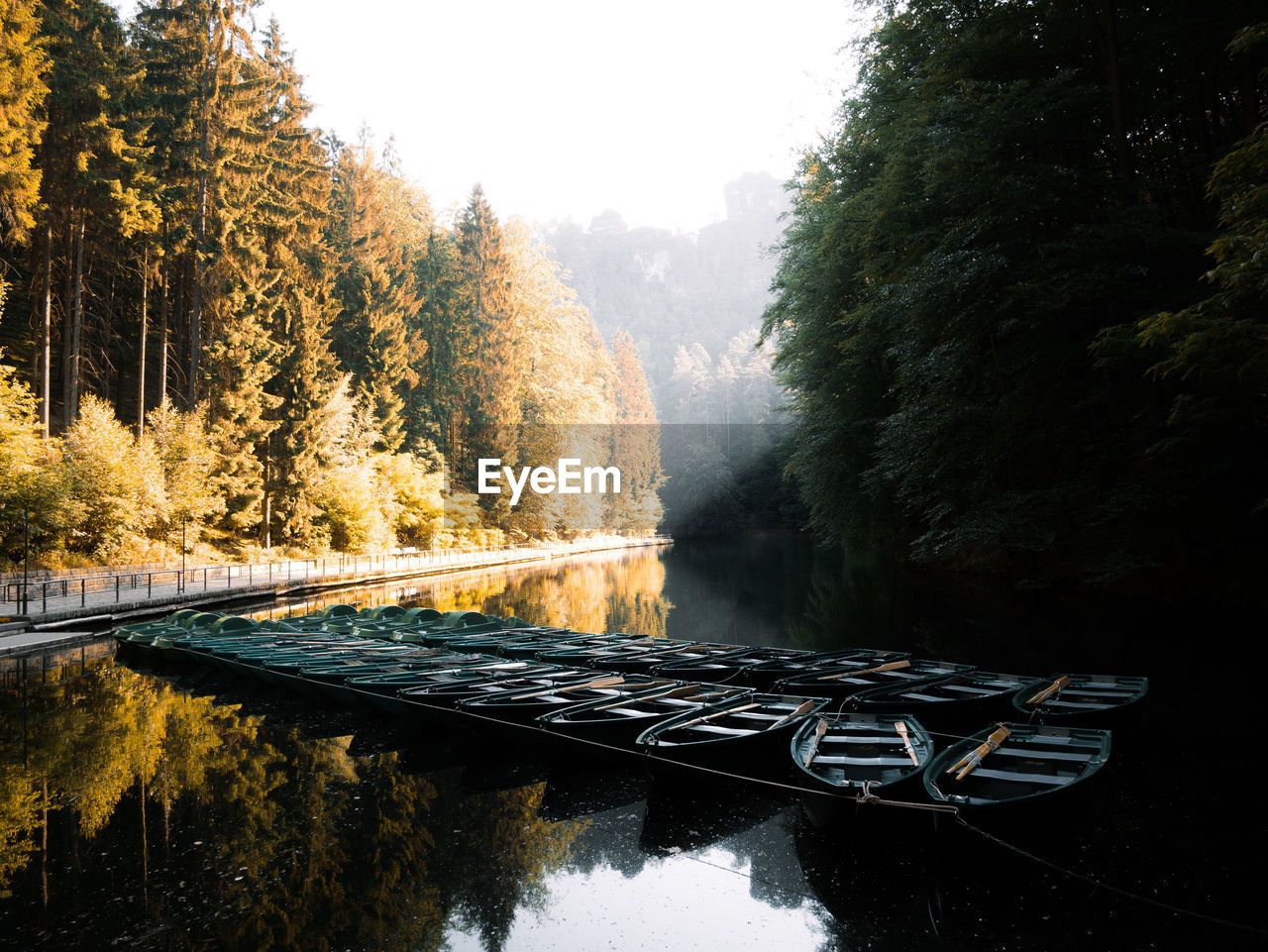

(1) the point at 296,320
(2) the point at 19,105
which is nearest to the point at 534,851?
→ (2) the point at 19,105

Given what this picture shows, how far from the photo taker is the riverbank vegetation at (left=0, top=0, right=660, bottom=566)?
22.8 m

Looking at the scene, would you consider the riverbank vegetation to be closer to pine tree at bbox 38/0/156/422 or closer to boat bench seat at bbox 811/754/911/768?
pine tree at bbox 38/0/156/422

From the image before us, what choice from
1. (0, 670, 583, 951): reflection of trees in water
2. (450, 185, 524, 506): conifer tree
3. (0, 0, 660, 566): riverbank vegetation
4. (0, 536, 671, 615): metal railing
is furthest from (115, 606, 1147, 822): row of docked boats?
(450, 185, 524, 506): conifer tree

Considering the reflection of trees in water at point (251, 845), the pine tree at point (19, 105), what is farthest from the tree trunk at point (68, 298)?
the reflection of trees in water at point (251, 845)

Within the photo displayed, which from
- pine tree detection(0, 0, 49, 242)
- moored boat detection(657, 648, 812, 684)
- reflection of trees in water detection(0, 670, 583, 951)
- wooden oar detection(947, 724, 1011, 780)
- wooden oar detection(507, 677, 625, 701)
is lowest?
reflection of trees in water detection(0, 670, 583, 951)

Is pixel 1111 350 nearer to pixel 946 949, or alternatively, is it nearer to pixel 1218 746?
pixel 1218 746

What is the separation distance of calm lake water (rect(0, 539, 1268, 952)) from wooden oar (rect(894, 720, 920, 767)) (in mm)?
633

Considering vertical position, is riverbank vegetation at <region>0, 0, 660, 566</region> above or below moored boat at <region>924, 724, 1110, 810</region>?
above

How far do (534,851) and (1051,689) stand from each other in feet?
20.2

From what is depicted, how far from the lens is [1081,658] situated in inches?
483

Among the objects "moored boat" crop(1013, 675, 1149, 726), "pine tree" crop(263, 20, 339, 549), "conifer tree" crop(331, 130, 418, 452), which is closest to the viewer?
"moored boat" crop(1013, 675, 1149, 726)

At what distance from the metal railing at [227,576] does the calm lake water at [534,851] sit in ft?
33.1

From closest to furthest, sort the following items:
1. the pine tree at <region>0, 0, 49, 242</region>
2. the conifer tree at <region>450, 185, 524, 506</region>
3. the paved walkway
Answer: the paved walkway, the pine tree at <region>0, 0, 49, 242</region>, the conifer tree at <region>450, 185, 524, 506</region>

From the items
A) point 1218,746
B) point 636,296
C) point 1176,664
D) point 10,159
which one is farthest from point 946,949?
point 636,296
